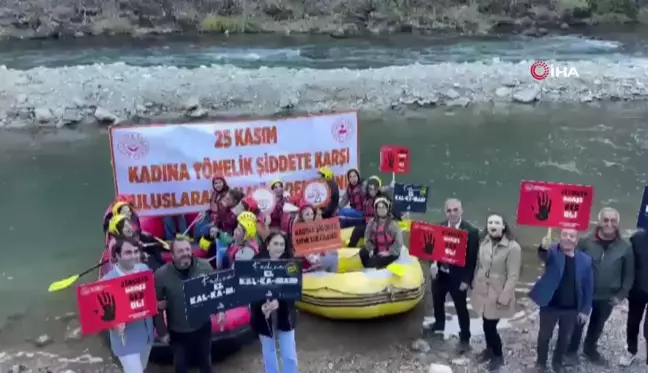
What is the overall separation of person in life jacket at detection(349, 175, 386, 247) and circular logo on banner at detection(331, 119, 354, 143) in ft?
2.35

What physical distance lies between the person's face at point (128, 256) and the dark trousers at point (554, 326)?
3578mm

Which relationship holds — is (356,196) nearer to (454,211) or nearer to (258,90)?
(454,211)

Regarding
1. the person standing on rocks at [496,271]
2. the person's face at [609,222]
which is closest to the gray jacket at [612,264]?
the person's face at [609,222]

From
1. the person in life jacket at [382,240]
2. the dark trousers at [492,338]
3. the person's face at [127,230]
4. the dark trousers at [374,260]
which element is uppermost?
the person's face at [127,230]

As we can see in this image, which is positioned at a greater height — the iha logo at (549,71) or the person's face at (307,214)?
the person's face at (307,214)

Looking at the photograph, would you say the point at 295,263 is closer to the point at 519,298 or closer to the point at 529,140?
the point at 519,298

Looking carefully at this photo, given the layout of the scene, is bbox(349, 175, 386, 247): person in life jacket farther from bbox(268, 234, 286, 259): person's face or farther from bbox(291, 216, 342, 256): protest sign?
bbox(268, 234, 286, 259): person's face

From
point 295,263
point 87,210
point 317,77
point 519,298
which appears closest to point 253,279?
point 295,263

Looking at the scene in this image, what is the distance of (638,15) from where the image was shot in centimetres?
3616

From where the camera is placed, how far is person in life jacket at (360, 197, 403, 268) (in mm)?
8055

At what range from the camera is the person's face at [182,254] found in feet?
18.7

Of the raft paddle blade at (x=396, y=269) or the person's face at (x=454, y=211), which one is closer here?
the person's face at (x=454, y=211)

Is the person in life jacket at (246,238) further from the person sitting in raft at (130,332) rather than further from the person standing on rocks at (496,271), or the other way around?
the person standing on rocks at (496,271)

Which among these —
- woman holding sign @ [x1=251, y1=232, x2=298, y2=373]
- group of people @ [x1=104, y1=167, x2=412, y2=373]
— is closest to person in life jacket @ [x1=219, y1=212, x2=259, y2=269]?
group of people @ [x1=104, y1=167, x2=412, y2=373]
